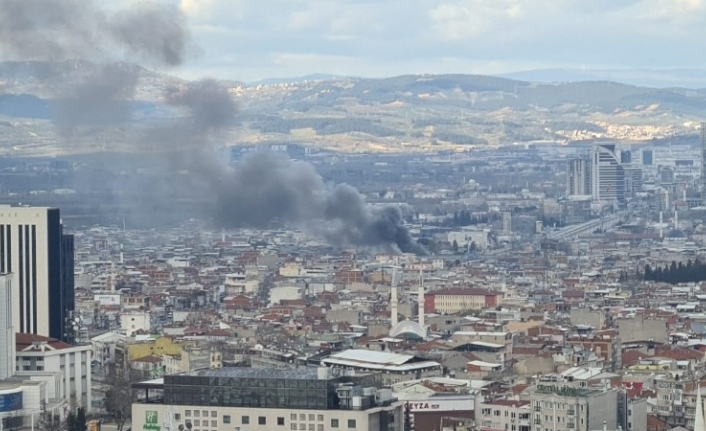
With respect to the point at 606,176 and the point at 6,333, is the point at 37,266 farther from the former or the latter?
the point at 606,176

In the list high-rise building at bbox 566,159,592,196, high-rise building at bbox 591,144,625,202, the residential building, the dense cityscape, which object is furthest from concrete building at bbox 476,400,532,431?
high-rise building at bbox 566,159,592,196

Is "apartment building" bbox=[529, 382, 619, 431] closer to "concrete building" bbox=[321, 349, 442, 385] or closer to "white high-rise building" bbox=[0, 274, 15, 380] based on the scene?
"concrete building" bbox=[321, 349, 442, 385]

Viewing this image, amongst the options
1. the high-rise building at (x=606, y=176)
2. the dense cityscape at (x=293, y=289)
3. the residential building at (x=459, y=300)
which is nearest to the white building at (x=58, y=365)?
the dense cityscape at (x=293, y=289)

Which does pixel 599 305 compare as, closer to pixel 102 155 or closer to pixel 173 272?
pixel 173 272

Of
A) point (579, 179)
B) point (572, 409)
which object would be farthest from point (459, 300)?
point (579, 179)

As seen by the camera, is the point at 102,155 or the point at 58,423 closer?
the point at 58,423

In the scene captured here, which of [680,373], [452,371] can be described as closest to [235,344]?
[452,371]
